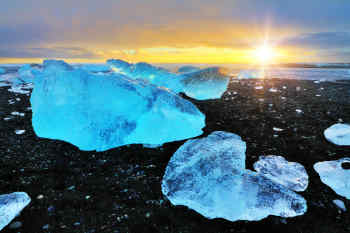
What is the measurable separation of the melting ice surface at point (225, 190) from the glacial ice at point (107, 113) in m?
0.72

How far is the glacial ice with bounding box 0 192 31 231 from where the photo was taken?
149 cm

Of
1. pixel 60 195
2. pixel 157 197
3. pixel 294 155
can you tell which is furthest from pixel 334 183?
pixel 60 195

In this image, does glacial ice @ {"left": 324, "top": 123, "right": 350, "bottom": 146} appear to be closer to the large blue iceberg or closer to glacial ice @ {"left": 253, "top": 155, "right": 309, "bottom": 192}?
glacial ice @ {"left": 253, "top": 155, "right": 309, "bottom": 192}

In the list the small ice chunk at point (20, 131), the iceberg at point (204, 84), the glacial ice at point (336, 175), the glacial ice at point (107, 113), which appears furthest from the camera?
the iceberg at point (204, 84)

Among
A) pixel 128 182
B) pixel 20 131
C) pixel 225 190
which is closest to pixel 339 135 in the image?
pixel 225 190

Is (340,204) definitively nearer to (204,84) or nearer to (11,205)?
(11,205)

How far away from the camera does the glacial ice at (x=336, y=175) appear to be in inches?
73.5

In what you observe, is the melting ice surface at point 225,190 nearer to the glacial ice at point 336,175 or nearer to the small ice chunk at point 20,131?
the glacial ice at point 336,175

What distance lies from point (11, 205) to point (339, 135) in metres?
4.05

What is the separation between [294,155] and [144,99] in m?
2.18

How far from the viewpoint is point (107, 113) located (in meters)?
2.64

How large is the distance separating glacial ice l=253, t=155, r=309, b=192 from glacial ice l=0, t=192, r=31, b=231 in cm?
234

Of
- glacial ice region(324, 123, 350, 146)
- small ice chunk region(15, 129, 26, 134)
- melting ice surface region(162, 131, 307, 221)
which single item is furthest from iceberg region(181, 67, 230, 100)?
small ice chunk region(15, 129, 26, 134)

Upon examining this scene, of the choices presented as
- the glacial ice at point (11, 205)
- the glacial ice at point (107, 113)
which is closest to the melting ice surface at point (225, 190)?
the glacial ice at point (107, 113)
